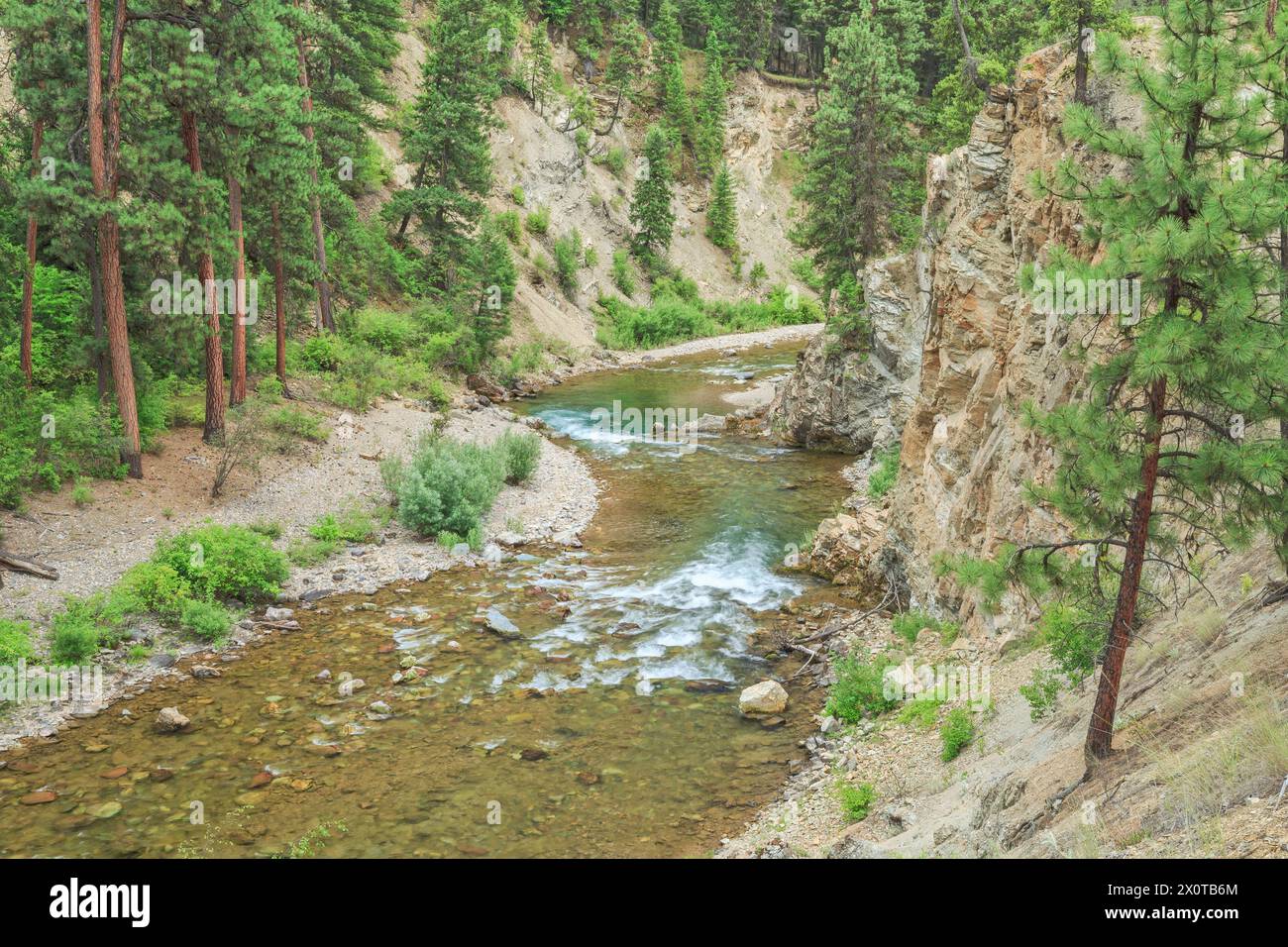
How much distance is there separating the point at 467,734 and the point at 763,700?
422cm

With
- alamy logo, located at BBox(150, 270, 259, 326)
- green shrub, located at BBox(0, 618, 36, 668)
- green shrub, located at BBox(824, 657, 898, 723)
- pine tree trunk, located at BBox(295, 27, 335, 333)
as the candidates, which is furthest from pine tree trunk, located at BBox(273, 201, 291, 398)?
green shrub, located at BBox(824, 657, 898, 723)

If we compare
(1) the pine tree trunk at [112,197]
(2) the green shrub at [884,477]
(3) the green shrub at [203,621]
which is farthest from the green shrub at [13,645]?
(2) the green shrub at [884,477]

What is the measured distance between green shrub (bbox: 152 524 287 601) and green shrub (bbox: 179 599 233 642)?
0.50 metres

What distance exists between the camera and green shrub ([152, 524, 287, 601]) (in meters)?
14.7

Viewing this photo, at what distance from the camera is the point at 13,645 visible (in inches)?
470

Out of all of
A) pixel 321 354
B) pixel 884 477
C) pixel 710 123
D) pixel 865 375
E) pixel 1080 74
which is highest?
pixel 710 123

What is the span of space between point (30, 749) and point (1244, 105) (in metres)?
14.3

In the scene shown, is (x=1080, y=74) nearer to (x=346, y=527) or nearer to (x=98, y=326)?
(x=346, y=527)

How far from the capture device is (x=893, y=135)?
31203 millimetres

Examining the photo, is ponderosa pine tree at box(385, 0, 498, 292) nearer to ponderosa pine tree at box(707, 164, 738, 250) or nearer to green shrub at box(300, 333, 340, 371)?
green shrub at box(300, 333, 340, 371)

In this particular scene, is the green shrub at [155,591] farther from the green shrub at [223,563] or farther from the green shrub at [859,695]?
the green shrub at [859,695]

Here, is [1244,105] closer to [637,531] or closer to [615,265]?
[637,531]

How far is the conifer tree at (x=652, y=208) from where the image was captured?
2350 inches

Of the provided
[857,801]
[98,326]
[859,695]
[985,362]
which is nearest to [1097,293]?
[857,801]
